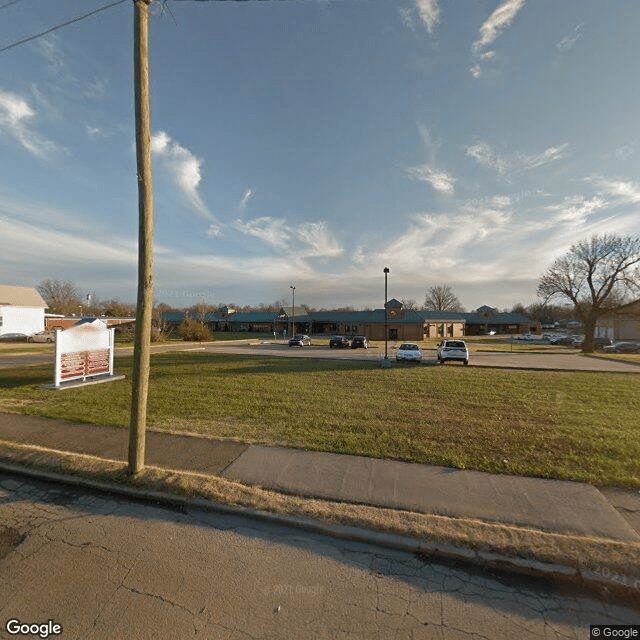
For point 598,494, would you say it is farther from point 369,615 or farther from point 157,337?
point 157,337

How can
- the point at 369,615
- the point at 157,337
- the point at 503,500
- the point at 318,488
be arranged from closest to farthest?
1. the point at 369,615
2. the point at 503,500
3. the point at 318,488
4. the point at 157,337

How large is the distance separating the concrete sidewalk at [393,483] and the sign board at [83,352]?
544 centimetres

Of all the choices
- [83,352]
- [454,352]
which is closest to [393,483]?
[83,352]

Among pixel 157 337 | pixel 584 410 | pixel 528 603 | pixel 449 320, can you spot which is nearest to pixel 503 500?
pixel 528 603

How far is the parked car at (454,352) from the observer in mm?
18859

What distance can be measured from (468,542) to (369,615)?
4.40 ft

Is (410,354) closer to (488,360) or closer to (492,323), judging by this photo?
(488,360)

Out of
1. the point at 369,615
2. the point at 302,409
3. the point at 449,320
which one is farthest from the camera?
the point at 449,320

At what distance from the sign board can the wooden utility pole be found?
8.51 meters

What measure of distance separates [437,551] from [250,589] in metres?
1.83

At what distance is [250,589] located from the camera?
8.77 ft

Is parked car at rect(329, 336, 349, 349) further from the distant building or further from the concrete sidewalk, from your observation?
the distant building

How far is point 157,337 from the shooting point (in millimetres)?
34938

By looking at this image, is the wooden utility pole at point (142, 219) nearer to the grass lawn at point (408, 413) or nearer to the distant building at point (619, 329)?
the grass lawn at point (408, 413)
